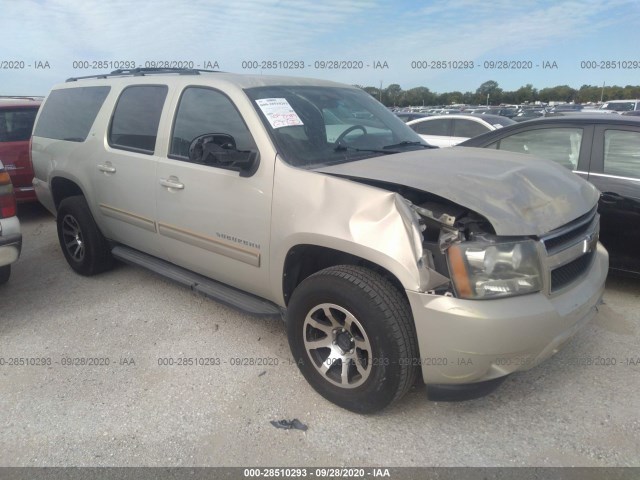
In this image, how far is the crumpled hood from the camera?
2381 mm

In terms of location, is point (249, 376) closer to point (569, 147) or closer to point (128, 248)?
point (128, 248)

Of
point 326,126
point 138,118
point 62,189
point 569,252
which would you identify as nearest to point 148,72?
point 138,118

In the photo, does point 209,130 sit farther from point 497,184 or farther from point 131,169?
point 497,184

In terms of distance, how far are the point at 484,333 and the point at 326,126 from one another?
69.9 inches

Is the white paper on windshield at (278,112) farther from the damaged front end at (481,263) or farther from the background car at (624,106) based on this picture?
the background car at (624,106)

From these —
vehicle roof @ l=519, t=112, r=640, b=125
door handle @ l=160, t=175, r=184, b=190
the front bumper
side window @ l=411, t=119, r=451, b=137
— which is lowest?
the front bumper

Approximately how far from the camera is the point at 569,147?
4426 millimetres

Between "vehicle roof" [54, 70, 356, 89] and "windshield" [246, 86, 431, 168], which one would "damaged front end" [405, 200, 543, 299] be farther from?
"vehicle roof" [54, 70, 356, 89]

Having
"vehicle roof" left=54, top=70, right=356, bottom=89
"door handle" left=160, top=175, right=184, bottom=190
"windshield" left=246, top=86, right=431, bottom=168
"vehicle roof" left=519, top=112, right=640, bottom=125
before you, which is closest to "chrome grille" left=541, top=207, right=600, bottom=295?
"windshield" left=246, top=86, right=431, bottom=168

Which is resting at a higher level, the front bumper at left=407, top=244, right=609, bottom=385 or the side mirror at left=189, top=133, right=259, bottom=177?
the side mirror at left=189, top=133, right=259, bottom=177

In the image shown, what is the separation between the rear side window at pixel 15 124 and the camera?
6.70 meters

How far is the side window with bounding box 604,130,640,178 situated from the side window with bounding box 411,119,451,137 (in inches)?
230

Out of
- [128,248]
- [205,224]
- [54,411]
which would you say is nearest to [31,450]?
[54,411]

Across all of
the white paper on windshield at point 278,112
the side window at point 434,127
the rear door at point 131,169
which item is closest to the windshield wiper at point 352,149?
the white paper on windshield at point 278,112
